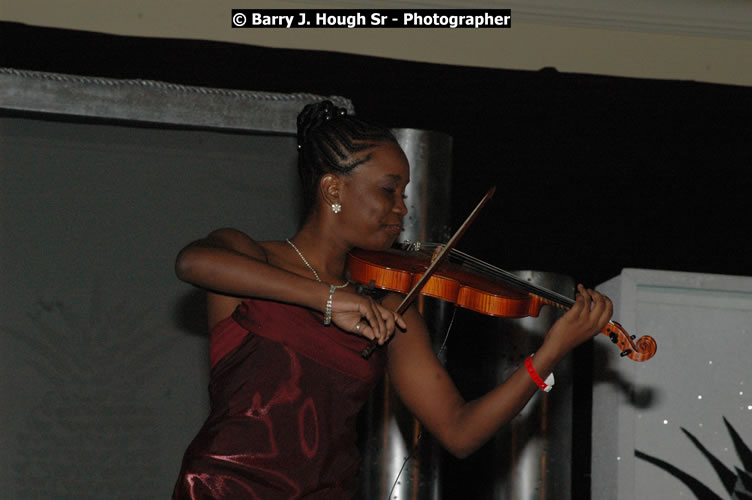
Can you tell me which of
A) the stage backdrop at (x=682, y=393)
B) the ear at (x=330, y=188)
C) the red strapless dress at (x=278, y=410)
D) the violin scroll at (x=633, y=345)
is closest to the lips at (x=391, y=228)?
the ear at (x=330, y=188)

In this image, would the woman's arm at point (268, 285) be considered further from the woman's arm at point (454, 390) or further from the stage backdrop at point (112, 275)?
the stage backdrop at point (112, 275)

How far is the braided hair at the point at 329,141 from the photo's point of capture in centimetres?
224

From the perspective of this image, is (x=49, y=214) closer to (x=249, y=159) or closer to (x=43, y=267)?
(x=43, y=267)

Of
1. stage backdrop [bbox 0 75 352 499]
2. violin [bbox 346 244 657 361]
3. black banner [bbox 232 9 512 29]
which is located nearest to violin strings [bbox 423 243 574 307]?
violin [bbox 346 244 657 361]

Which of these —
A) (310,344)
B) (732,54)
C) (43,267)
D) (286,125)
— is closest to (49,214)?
(43,267)

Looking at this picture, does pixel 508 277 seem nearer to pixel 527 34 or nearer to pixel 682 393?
pixel 682 393

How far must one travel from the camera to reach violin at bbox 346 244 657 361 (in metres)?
2.19

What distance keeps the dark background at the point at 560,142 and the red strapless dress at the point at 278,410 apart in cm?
163

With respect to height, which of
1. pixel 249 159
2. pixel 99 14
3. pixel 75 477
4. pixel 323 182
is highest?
pixel 99 14

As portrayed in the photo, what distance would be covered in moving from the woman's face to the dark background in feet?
4.61

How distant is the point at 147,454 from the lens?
331cm

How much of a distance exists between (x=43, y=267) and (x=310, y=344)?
1596mm

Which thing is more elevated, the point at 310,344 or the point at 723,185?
the point at 723,185

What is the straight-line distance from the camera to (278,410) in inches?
79.4
